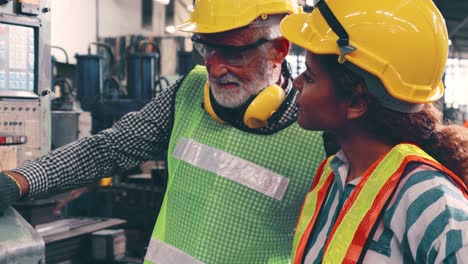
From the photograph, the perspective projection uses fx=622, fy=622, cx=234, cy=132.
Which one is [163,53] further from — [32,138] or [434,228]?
[434,228]

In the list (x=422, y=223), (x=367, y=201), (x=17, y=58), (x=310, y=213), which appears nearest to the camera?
(x=422, y=223)

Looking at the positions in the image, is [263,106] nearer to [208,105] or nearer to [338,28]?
[208,105]

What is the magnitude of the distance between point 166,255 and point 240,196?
0.29 m

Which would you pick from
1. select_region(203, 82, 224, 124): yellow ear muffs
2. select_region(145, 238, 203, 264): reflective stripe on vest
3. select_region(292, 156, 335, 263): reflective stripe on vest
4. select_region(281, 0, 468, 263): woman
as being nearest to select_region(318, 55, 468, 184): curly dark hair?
select_region(281, 0, 468, 263): woman

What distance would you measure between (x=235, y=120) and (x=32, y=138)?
50.8 inches

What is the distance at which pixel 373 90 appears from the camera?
47.2 inches

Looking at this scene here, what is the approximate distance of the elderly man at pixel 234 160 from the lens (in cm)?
175

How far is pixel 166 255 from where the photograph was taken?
5.97 ft

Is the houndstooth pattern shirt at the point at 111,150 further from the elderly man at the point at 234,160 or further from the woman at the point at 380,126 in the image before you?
the woman at the point at 380,126

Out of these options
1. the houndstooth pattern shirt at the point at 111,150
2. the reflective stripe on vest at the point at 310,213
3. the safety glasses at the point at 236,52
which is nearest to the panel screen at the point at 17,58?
the houndstooth pattern shirt at the point at 111,150

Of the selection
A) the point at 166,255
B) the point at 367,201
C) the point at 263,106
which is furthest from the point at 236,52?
the point at 367,201

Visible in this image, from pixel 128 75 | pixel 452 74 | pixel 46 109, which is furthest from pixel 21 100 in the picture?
pixel 452 74

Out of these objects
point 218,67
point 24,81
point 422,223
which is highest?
point 218,67

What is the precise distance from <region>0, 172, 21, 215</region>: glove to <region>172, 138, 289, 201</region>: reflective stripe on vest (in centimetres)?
47
